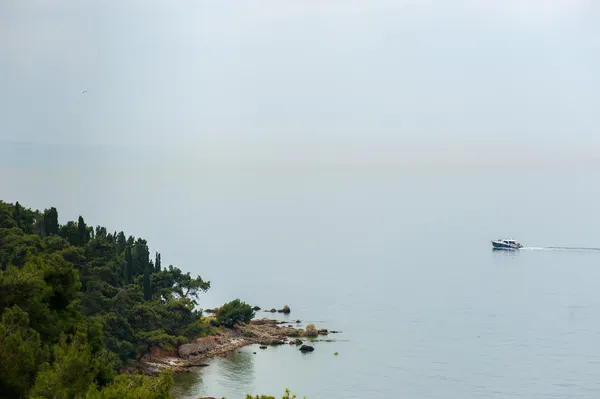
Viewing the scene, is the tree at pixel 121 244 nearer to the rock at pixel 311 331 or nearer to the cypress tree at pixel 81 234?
the cypress tree at pixel 81 234

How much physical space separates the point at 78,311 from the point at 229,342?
36.8m

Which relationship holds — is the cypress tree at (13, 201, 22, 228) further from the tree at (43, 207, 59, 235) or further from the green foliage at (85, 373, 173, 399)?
the green foliage at (85, 373, 173, 399)

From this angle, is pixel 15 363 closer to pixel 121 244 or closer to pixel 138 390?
pixel 138 390

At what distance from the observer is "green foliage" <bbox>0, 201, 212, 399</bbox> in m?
28.3

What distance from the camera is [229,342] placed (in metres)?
83.3

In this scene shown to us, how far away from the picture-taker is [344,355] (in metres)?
83.5

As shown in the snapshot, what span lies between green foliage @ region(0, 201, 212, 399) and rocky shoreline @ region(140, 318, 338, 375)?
1.26m

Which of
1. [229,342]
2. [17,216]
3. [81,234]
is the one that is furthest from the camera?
[229,342]

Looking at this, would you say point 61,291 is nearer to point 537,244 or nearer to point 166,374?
point 166,374

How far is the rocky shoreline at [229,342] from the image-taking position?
7169 cm

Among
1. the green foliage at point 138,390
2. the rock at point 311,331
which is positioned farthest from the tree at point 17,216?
the green foliage at point 138,390

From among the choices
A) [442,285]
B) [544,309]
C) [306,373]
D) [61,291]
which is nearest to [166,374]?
[61,291]

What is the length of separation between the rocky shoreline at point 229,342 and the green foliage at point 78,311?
126cm

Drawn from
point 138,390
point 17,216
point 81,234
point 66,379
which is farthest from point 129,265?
point 138,390
